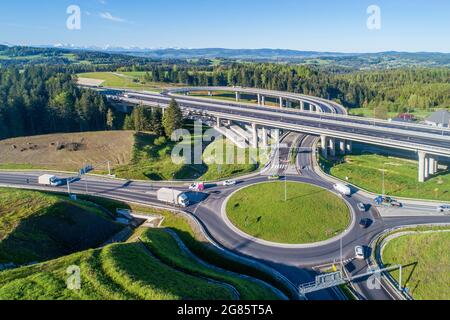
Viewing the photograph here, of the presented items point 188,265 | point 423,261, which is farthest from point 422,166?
point 188,265

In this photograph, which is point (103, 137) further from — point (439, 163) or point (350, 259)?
point (439, 163)

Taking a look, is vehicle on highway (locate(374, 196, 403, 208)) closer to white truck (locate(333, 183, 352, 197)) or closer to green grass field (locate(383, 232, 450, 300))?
white truck (locate(333, 183, 352, 197))

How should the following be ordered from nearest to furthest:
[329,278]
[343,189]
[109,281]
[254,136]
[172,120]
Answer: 1. [109,281]
2. [329,278]
3. [343,189]
4. [254,136]
5. [172,120]

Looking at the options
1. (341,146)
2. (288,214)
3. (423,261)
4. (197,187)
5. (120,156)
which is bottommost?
(423,261)

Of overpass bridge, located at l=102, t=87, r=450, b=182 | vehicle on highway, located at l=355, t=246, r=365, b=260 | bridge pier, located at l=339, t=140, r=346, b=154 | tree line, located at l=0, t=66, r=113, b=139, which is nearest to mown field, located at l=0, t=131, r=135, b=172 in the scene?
tree line, located at l=0, t=66, r=113, b=139

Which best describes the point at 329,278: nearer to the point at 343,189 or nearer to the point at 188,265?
the point at 188,265

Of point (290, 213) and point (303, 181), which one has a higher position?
point (303, 181)
